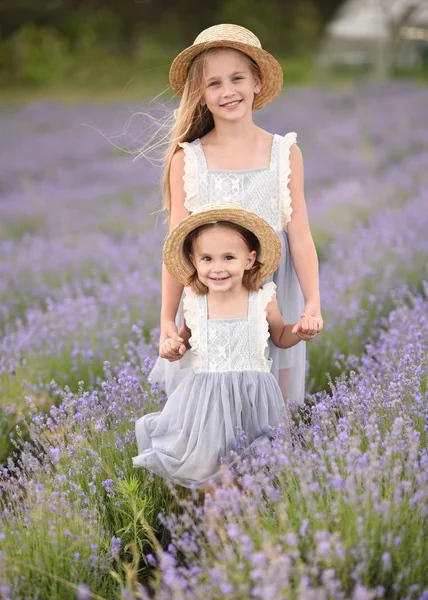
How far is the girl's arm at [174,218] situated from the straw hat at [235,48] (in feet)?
0.95

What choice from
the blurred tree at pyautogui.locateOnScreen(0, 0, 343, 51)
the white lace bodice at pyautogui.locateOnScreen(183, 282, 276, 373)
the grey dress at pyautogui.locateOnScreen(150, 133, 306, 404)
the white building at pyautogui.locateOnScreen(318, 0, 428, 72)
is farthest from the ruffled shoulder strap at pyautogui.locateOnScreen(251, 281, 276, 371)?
the white building at pyautogui.locateOnScreen(318, 0, 428, 72)

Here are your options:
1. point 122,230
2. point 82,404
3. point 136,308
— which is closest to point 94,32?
point 122,230

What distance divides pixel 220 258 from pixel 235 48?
0.76 metres

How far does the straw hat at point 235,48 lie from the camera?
8.61ft

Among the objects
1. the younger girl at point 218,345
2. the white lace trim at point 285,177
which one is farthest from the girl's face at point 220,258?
the white lace trim at point 285,177

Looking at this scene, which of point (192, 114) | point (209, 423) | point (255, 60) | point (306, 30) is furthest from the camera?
point (306, 30)

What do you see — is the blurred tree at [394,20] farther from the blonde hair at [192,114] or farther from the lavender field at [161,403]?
the blonde hair at [192,114]

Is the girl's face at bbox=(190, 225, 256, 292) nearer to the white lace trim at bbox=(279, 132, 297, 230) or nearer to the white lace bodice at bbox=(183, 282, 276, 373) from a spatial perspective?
the white lace bodice at bbox=(183, 282, 276, 373)

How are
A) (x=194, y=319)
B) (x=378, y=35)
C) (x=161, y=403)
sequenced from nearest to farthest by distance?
1. (x=194, y=319)
2. (x=161, y=403)
3. (x=378, y=35)

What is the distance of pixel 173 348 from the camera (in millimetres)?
2559

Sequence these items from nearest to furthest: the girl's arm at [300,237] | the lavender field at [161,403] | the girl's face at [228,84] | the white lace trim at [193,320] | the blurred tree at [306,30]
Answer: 1. the lavender field at [161,403]
2. the white lace trim at [193,320]
3. the girl's face at [228,84]
4. the girl's arm at [300,237]
5. the blurred tree at [306,30]

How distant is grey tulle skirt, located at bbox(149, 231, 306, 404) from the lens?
2848 millimetres

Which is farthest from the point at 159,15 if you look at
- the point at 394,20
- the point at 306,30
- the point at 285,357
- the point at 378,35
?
the point at 285,357

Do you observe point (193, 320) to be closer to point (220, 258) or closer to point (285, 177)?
point (220, 258)
